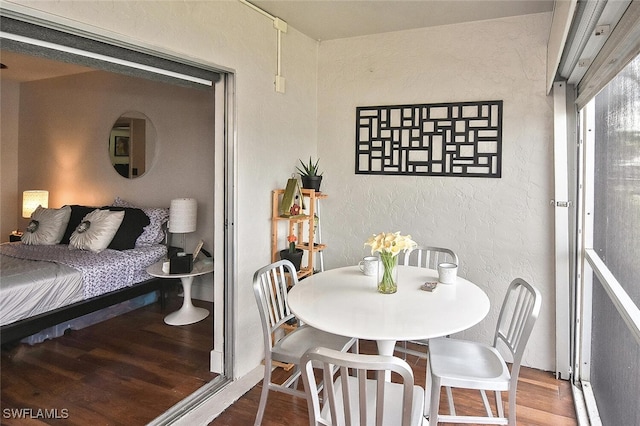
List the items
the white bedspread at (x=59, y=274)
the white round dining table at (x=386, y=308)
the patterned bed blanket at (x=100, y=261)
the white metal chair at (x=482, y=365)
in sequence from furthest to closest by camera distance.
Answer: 1. the patterned bed blanket at (x=100, y=261)
2. the white bedspread at (x=59, y=274)
3. the white metal chair at (x=482, y=365)
4. the white round dining table at (x=386, y=308)

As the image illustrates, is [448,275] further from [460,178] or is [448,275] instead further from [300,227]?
[300,227]

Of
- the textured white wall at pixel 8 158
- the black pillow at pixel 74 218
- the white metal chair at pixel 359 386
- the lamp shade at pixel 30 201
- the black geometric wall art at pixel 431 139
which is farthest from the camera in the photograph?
the textured white wall at pixel 8 158

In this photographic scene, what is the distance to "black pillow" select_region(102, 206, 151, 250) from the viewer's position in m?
3.78

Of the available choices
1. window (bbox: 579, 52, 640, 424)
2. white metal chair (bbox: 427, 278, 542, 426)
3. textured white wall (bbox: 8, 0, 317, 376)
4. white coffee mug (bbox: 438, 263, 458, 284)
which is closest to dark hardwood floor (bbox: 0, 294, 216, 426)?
textured white wall (bbox: 8, 0, 317, 376)

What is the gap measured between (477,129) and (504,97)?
0.27 meters

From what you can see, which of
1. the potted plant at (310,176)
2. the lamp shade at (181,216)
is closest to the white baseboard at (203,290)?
the lamp shade at (181,216)

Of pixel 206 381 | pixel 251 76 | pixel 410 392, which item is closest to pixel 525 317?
pixel 410 392

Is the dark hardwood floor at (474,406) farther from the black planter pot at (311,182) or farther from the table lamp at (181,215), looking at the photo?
the table lamp at (181,215)

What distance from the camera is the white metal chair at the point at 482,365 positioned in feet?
5.66

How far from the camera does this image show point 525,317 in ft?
6.06

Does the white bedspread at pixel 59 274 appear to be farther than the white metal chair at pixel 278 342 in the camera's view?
Yes

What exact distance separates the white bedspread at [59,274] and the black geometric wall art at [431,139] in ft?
7.09

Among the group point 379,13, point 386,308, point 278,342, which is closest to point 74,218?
point 278,342

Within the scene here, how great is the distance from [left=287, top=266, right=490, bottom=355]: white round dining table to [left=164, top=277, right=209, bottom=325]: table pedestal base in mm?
1750
